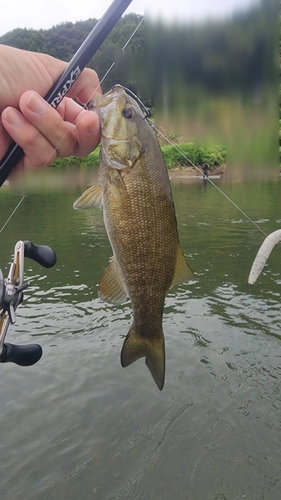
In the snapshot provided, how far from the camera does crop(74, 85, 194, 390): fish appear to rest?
7.21ft

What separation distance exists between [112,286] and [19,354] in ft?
2.05

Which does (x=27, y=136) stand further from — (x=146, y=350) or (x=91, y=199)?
(x=146, y=350)

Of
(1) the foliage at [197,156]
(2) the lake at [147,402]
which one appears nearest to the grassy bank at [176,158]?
(1) the foliage at [197,156]

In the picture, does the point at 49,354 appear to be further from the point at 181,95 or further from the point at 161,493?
the point at 181,95

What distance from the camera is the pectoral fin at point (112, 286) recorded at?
2.36 m

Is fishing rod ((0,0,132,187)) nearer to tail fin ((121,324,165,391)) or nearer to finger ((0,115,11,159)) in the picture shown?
finger ((0,115,11,159))

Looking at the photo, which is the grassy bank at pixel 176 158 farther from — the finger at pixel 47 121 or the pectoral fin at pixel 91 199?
the pectoral fin at pixel 91 199

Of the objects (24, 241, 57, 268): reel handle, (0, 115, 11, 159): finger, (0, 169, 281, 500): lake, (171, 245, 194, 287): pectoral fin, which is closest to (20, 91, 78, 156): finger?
(0, 115, 11, 159): finger

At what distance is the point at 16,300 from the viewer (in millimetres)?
Result: 2459

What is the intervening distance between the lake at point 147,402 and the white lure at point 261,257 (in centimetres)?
255

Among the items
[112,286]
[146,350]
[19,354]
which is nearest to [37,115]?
[112,286]

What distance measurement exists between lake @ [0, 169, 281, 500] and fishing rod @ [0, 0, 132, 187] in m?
3.39

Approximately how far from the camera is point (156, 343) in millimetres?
2529

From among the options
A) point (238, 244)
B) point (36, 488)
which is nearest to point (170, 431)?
point (36, 488)
